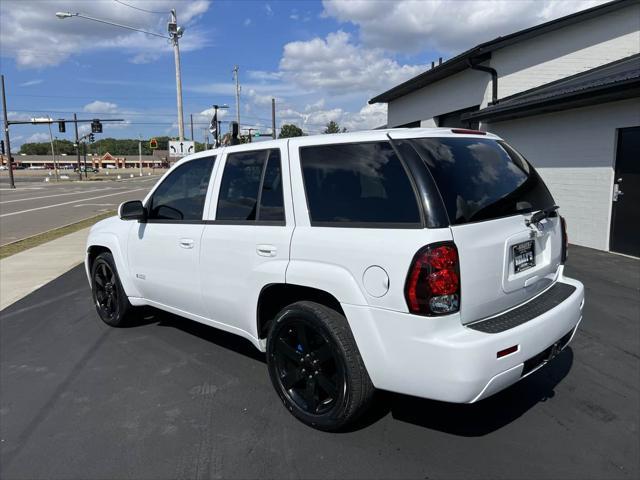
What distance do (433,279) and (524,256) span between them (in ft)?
2.81

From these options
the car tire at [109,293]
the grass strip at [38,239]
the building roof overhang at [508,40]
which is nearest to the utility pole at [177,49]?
the grass strip at [38,239]

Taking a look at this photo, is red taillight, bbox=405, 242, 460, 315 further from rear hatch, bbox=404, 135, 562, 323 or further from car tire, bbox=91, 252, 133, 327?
car tire, bbox=91, 252, 133, 327

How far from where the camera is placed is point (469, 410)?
333cm

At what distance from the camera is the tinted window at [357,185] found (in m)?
2.66

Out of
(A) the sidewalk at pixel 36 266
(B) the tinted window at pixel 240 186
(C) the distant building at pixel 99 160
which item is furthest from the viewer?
(C) the distant building at pixel 99 160

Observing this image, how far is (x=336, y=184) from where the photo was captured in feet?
9.81

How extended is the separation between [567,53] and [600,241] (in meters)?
5.44

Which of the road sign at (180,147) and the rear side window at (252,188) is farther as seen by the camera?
the road sign at (180,147)

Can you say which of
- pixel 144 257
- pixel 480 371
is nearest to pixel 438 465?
pixel 480 371

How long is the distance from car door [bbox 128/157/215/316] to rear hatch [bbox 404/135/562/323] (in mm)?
1989

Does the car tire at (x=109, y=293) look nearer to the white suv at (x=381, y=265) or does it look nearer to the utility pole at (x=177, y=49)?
the white suv at (x=381, y=265)

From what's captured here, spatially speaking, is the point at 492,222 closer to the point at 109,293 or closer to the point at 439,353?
the point at 439,353

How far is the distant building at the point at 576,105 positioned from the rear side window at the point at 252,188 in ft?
21.8

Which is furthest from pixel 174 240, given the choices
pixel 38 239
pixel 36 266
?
pixel 38 239
